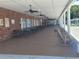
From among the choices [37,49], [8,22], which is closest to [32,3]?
[37,49]

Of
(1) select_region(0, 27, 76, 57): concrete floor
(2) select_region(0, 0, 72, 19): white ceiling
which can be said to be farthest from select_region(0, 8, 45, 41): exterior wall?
(1) select_region(0, 27, 76, 57): concrete floor

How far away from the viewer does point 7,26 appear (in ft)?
52.1

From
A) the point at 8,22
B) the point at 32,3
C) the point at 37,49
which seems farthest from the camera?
the point at 8,22

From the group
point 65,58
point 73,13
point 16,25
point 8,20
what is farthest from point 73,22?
point 65,58

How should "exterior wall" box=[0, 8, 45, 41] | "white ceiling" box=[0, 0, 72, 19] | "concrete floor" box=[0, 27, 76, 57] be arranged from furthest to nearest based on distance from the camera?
"exterior wall" box=[0, 8, 45, 41] < "white ceiling" box=[0, 0, 72, 19] < "concrete floor" box=[0, 27, 76, 57]

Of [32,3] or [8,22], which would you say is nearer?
[32,3]

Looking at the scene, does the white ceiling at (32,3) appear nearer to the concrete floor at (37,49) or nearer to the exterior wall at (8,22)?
the exterior wall at (8,22)

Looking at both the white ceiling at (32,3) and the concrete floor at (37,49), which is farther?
the white ceiling at (32,3)

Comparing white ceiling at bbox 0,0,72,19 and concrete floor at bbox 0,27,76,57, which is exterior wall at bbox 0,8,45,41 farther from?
concrete floor at bbox 0,27,76,57

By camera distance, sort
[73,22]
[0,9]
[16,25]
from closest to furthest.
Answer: [0,9] < [16,25] < [73,22]

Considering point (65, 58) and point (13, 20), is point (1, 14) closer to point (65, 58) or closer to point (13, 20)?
point (13, 20)

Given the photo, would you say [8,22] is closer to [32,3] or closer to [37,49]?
[32,3]

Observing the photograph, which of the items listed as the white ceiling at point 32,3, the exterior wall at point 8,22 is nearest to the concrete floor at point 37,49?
the white ceiling at point 32,3

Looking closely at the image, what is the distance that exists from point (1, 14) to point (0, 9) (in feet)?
1.61
